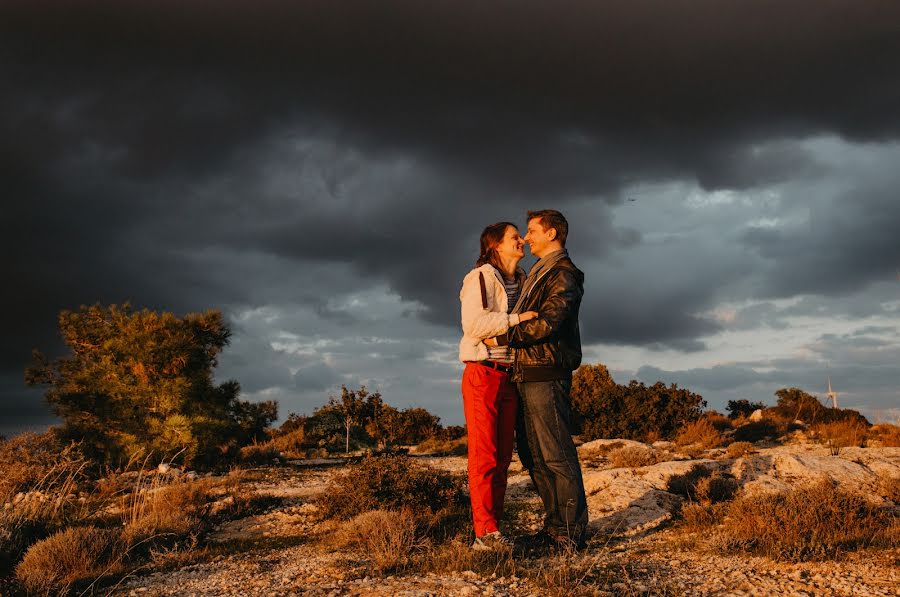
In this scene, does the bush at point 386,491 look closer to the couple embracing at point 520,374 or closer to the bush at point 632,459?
the couple embracing at point 520,374

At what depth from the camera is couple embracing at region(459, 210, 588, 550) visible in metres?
6.13

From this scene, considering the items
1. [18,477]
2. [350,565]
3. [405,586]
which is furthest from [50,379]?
[405,586]

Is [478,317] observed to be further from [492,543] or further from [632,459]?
[632,459]

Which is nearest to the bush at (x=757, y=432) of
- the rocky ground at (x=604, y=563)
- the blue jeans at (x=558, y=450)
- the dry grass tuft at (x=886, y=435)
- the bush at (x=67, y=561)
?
the dry grass tuft at (x=886, y=435)

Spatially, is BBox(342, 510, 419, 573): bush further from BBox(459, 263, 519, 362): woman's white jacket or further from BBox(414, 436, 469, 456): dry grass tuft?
BBox(414, 436, 469, 456): dry grass tuft

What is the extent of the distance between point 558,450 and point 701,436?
15.2 metres

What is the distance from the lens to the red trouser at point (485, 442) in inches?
243

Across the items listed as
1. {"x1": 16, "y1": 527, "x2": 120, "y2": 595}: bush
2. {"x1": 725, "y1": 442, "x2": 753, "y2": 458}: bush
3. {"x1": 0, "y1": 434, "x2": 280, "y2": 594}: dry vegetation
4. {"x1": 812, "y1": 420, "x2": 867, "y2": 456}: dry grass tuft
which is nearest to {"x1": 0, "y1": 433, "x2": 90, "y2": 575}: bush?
{"x1": 0, "y1": 434, "x2": 280, "y2": 594}: dry vegetation

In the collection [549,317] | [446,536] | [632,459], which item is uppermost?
[549,317]

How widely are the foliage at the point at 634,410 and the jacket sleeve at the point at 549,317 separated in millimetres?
17920

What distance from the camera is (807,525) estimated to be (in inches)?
270

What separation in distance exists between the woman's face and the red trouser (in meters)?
1.14

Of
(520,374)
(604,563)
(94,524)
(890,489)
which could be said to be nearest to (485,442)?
(520,374)

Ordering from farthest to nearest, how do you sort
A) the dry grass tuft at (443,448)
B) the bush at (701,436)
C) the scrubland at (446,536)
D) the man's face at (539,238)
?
the dry grass tuft at (443,448), the bush at (701,436), the man's face at (539,238), the scrubland at (446,536)
